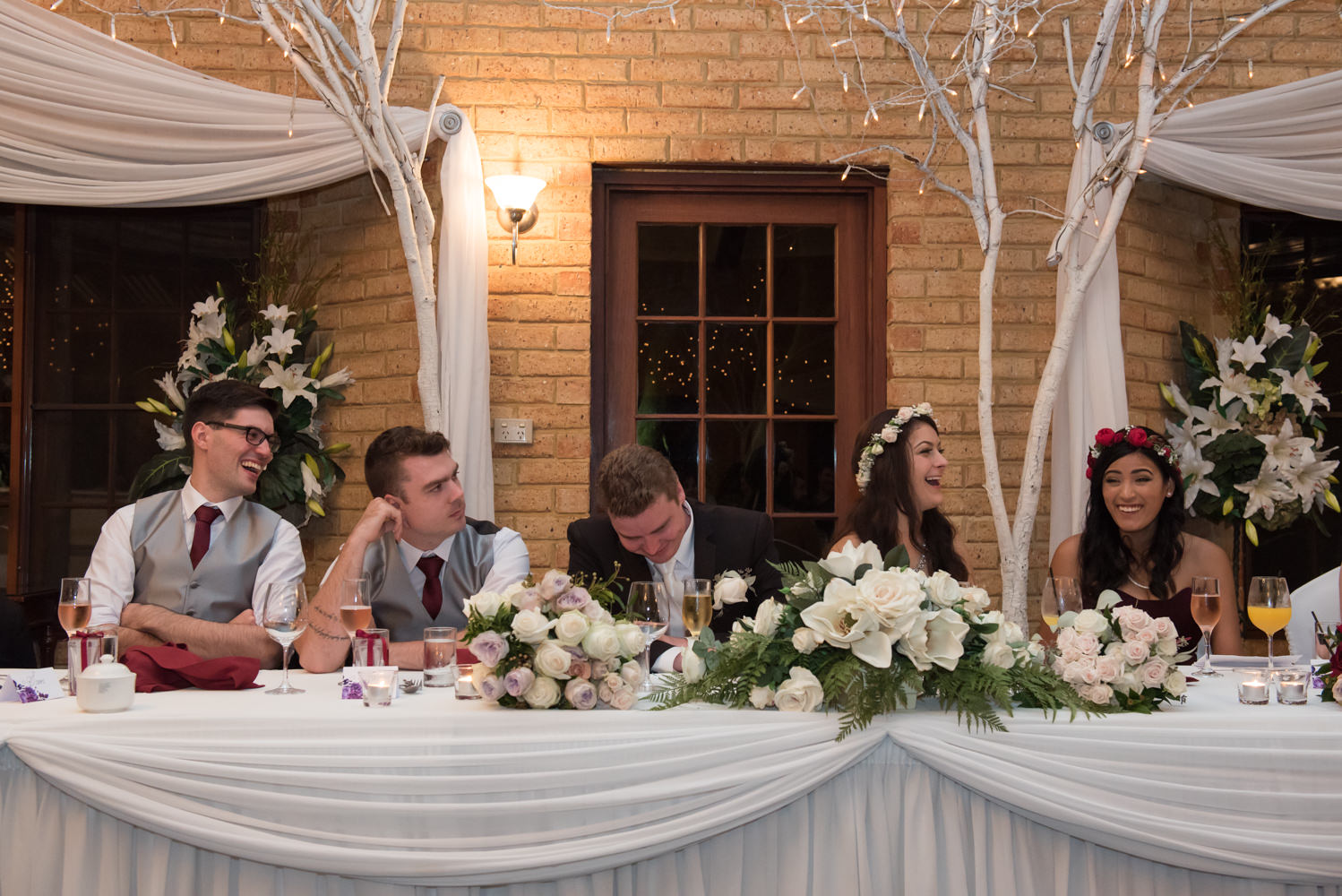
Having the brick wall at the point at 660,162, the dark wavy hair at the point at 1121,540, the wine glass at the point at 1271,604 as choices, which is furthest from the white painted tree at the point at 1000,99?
the wine glass at the point at 1271,604

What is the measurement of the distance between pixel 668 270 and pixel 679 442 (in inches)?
26.8

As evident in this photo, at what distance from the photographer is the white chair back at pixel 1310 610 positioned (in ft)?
9.52

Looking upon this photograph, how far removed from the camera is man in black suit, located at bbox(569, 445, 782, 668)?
287 centimetres

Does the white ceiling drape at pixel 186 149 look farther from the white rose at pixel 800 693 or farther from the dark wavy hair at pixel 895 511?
the white rose at pixel 800 693

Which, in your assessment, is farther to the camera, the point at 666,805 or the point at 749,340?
the point at 749,340

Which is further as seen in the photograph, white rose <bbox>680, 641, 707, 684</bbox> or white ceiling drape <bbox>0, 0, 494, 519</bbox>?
white ceiling drape <bbox>0, 0, 494, 519</bbox>

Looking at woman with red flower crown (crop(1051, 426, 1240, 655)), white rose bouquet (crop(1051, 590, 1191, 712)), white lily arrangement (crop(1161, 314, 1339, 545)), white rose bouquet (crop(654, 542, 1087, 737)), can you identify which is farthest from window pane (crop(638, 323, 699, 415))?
white rose bouquet (crop(1051, 590, 1191, 712))

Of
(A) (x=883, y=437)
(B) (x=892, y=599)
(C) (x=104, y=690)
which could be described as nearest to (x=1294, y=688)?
(B) (x=892, y=599)

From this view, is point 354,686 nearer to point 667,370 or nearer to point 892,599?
point 892,599

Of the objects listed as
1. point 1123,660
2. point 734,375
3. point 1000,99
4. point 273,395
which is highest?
→ point 1000,99

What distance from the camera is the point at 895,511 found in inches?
134

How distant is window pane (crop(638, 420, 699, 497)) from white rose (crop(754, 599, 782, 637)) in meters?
2.58

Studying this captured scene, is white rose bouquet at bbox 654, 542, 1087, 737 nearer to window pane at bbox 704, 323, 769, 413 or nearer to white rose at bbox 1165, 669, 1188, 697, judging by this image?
white rose at bbox 1165, 669, 1188, 697

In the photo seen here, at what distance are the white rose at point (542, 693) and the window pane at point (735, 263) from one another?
9.25 ft
